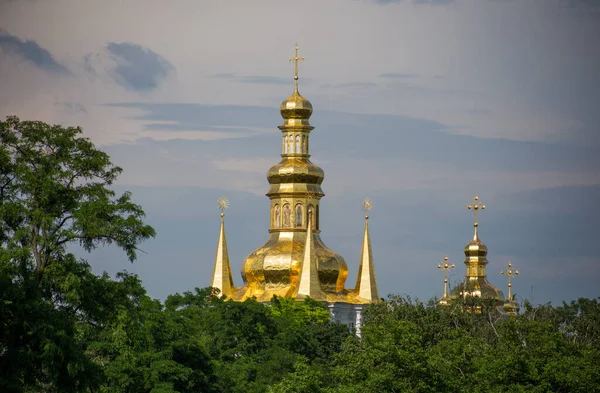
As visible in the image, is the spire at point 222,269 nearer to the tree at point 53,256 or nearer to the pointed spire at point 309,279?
the pointed spire at point 309,279

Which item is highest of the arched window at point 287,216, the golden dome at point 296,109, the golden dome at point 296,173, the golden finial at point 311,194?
the golden dome at point 296,109

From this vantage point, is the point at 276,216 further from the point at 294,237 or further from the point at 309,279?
the point at 309,279

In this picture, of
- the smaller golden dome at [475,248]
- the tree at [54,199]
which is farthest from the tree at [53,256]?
the smaller golden dome at [475,248]

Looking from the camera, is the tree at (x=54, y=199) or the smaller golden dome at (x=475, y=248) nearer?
the tree at (x=54, y=199)

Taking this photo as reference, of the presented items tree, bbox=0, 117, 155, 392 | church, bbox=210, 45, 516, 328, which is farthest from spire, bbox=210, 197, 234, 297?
tree, bbox=0, 117, 155, 392

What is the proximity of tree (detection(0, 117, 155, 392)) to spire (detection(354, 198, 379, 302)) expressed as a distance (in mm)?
67647

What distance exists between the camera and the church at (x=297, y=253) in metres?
119

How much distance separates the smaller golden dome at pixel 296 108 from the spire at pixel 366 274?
6928 millimetres

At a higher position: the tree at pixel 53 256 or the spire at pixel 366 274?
the spire at pixel 366 274

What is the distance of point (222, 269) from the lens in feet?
416

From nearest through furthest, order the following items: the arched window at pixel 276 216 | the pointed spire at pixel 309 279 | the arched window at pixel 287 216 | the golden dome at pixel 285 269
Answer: the pointed spire at pixel 309 279
the golden dome at pixel 285 269
the arched window at pixel 287 216
the arched window at pixel 276 216

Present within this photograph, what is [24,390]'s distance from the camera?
2015 inches

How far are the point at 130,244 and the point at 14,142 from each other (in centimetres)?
422

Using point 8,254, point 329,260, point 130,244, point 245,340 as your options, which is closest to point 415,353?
point 130,244
